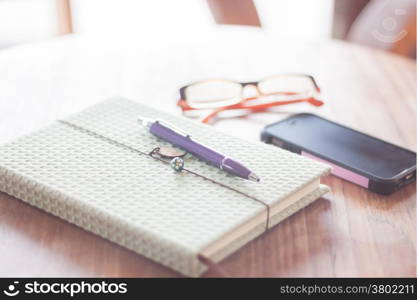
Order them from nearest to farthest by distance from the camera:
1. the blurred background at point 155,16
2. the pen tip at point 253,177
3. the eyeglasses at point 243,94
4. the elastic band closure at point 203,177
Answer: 1. the elastic band closure at point 203,177
2. the pen tip at point 253,177
3. the eyeglasses at point 243,94
4. the blurred background at point 155,16

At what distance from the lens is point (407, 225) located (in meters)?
0.86

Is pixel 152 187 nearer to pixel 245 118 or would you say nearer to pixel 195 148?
pixel 195 148

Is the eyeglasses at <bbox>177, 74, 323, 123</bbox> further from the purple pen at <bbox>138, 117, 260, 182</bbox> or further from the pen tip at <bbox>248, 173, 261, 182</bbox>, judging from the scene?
the pen tip at <bbox>248, 173, 261, 182</bbox>

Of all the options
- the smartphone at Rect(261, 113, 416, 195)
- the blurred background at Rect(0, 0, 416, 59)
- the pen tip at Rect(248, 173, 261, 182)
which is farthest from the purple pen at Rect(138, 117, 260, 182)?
the blurred background at Rect(0, 0, 416, 59)

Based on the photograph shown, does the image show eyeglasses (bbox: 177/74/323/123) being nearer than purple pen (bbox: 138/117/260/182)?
No

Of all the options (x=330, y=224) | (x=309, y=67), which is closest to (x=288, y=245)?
(x=330, y=224)

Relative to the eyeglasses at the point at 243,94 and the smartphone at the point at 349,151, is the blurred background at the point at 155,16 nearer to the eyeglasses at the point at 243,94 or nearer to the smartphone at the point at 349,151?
the eyeglasses at the point at 243,94

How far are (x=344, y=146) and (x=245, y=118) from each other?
9.1 inches

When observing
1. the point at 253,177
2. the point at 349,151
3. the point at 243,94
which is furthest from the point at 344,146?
the point at 243,94

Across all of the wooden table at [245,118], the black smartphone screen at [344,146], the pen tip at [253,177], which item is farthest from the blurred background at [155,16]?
the pen tip at [253,177]

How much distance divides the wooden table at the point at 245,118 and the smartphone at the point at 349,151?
0.06 feet

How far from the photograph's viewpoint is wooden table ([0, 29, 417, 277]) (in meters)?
0.78

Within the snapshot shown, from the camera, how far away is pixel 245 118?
1169 mm

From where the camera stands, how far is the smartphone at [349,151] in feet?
3.02
